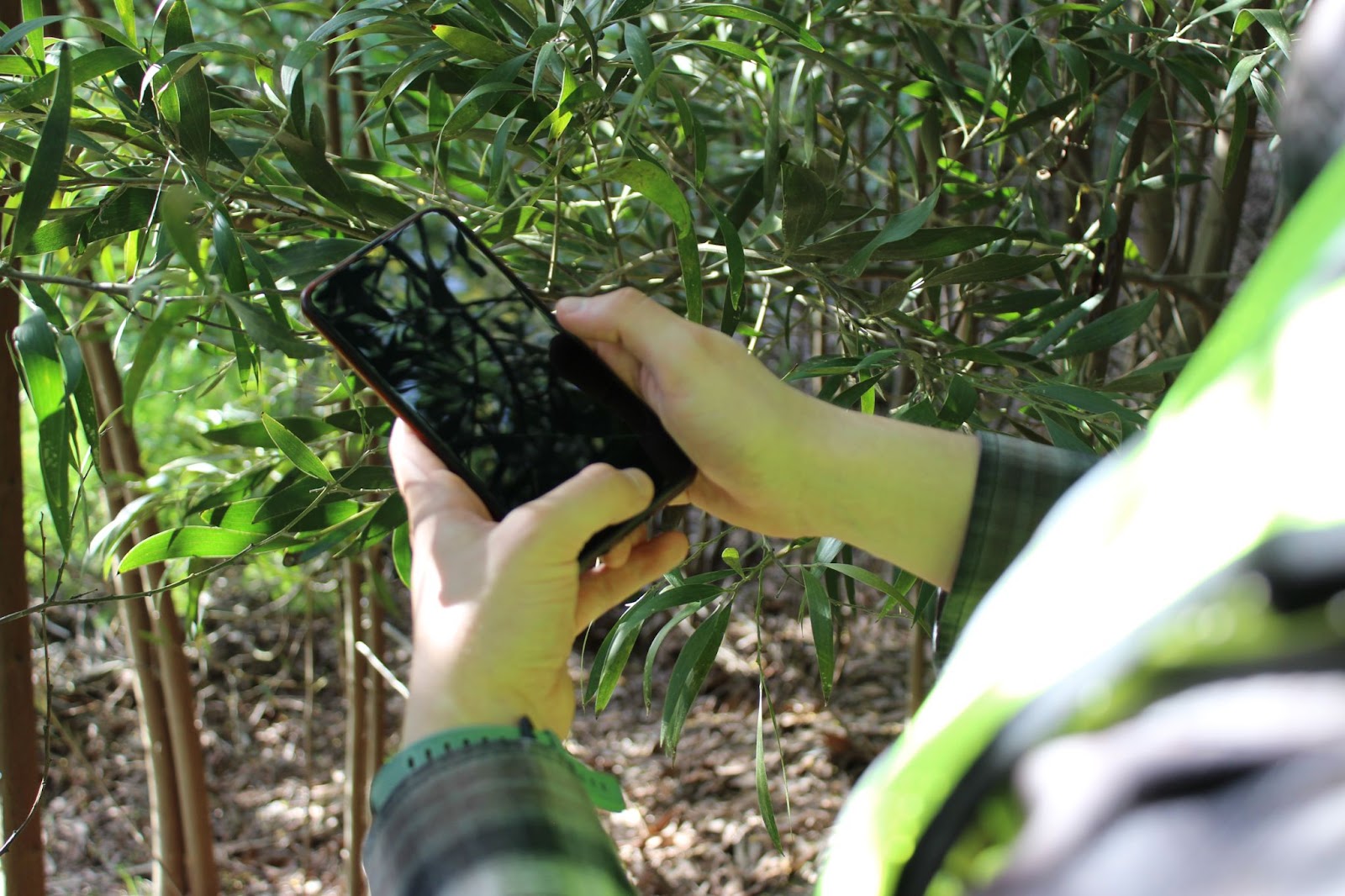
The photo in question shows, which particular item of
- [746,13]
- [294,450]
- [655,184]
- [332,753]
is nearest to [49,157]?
[294,450]

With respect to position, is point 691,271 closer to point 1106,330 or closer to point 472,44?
point 472,44

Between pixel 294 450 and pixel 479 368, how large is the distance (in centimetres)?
14

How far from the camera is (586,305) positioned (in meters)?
0.73

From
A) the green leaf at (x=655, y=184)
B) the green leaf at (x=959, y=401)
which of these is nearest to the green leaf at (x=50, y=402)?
the green leaf at (x=655, y=184)

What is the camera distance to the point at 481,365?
0.74 m

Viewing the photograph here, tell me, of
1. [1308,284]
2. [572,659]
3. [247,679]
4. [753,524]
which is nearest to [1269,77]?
[753,524]

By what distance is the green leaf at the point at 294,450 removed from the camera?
0.72m

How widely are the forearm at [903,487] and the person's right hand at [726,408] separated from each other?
0.5 inches

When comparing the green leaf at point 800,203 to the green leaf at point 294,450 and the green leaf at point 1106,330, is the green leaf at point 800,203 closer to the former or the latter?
the green leaf at point 1106,330

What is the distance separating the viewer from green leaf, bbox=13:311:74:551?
2.06ft

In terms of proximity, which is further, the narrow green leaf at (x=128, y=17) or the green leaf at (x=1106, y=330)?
the green leaf at (x=1106, y=330)

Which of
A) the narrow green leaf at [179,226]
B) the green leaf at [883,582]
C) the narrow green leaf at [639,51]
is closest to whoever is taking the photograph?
the narrow green leaf at [179,226]

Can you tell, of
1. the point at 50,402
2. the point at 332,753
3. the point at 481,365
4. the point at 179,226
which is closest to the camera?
the point at 179,226

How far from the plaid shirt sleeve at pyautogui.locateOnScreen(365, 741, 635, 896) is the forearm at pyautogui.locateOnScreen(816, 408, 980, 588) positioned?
293mm
